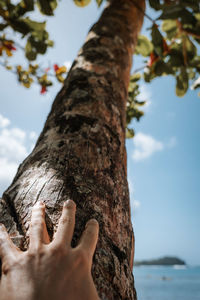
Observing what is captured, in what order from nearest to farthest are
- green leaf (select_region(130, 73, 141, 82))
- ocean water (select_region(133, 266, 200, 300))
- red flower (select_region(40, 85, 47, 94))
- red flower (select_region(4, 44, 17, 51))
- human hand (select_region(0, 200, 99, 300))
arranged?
human hand (select_region(0, 200, 99, 300)) → red flower (select_region(4, 44, 17, 51)) → green leaf (select_region(130, 73, 141, 82)) → red flower (select_region(40, 85, 47, 94)) → ocean water (select_region(133, 266, 200, 300))

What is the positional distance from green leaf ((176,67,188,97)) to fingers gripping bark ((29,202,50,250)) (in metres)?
2.00

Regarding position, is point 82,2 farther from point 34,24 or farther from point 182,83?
point 182,83

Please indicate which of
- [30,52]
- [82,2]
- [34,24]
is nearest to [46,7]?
[34,24]

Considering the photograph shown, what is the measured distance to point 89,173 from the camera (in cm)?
82

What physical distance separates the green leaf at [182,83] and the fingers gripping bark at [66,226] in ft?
6.40

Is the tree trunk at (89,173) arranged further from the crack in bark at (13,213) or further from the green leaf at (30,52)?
the green leaf at (30,52)

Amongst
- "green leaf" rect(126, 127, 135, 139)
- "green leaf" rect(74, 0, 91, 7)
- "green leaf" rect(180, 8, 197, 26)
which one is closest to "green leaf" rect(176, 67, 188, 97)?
"green leaf" rect(180, 8, 197, 26)

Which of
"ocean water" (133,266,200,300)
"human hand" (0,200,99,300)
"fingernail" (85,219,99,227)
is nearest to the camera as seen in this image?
"human hand" (0,200,99,300)

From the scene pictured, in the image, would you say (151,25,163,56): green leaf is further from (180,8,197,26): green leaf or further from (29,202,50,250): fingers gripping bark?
(29,202,50,250): fingers gripping bark

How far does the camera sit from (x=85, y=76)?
1.27 metres

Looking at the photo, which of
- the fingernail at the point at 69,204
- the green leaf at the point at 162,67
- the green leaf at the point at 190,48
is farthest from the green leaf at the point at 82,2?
the fingernail at the point at 69,204

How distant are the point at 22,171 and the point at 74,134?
0.27 metres

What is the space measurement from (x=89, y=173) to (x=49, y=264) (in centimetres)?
36

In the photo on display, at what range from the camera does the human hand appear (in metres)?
0.50
